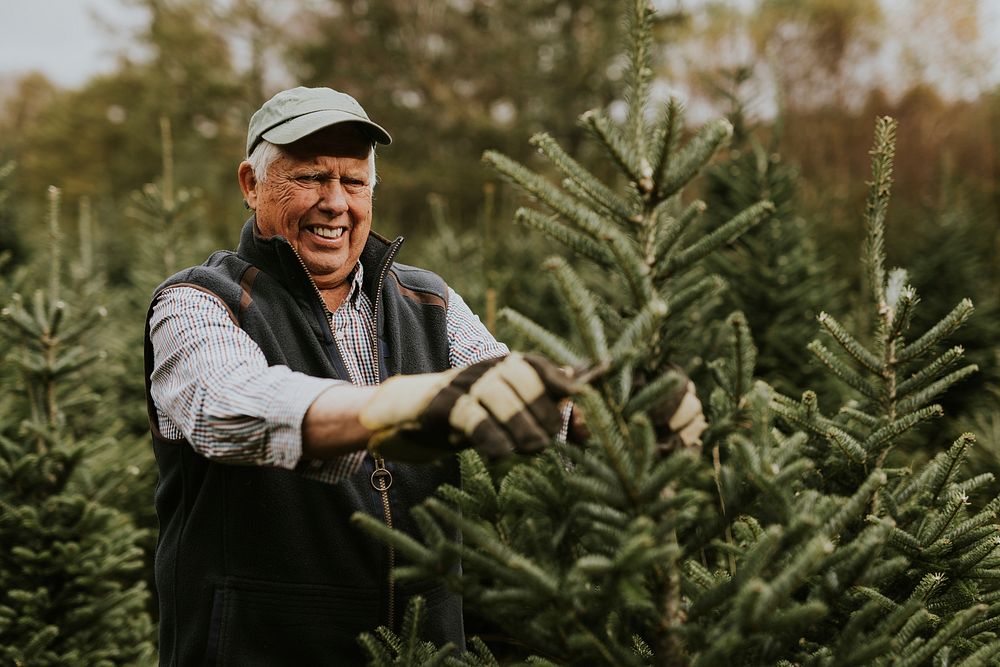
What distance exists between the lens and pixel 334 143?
2395 millimetres

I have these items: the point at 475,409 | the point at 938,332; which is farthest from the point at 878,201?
the point at 475,409

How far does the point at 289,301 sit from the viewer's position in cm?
225

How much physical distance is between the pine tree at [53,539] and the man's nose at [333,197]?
1.73 meters

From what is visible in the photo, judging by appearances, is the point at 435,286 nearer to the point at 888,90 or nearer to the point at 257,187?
the point at 257,187

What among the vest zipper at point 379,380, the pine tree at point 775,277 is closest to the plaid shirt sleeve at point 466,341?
the vest zipper at point 379,380

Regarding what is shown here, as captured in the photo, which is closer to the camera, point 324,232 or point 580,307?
point 580,307

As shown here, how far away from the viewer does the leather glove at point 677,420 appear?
1.58 meters

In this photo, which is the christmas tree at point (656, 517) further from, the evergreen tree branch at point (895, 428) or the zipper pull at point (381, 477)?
the zipper pull at point (381, 477)

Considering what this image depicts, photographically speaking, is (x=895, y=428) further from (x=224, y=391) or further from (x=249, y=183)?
(x=249, y=183)

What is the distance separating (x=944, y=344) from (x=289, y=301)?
5661 millimetres

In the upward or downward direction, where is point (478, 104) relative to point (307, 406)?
upward

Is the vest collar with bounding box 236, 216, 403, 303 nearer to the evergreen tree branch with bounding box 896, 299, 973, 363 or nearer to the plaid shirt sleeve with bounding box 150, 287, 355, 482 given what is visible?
the plaid shirt sleeve with bounding box 150, 287, 355, 482

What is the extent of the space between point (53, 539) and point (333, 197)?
228cm

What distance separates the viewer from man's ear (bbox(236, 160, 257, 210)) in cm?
254
